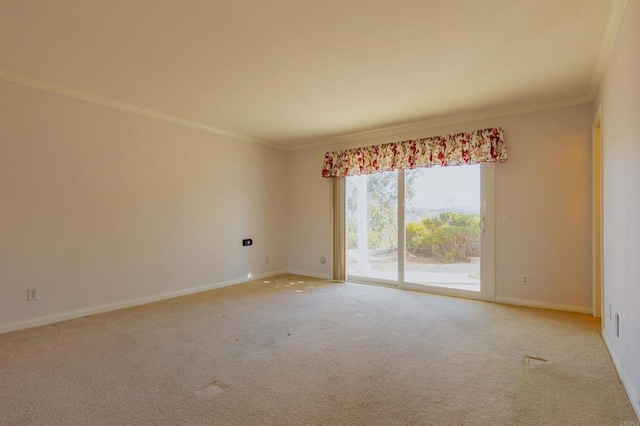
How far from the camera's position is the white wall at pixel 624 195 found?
185cm

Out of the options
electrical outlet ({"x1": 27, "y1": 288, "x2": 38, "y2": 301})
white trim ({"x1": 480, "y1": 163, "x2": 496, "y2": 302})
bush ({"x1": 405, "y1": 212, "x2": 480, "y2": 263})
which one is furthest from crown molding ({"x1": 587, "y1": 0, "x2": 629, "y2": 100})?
electrical outlet ({"x1": 27, "y1": 288, "x2": 38, "y2": 301})

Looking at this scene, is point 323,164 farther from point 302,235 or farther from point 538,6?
point 538,6

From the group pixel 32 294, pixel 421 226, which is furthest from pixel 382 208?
pixel 32 294

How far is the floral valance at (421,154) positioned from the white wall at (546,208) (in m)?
0.17

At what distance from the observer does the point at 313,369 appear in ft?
7.77

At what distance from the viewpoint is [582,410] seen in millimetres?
1863

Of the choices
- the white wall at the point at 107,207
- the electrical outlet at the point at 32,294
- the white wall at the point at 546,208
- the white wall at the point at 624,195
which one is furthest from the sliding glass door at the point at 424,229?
the electrical outlet at the point at 32,294

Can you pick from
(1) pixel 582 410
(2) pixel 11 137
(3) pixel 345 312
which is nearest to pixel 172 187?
(2) pixel 11 137

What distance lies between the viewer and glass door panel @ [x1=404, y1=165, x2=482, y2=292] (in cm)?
439

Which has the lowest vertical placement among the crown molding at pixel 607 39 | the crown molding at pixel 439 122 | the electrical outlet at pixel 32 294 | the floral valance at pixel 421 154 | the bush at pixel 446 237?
the electrical outlet at pixel 32 294

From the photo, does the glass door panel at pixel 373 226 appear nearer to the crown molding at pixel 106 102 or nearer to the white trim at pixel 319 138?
the white trim at pixel 319 138

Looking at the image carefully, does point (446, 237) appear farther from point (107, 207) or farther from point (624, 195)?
point (107, 207)

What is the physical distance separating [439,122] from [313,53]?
2546mm

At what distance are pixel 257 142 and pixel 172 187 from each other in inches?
70.7
